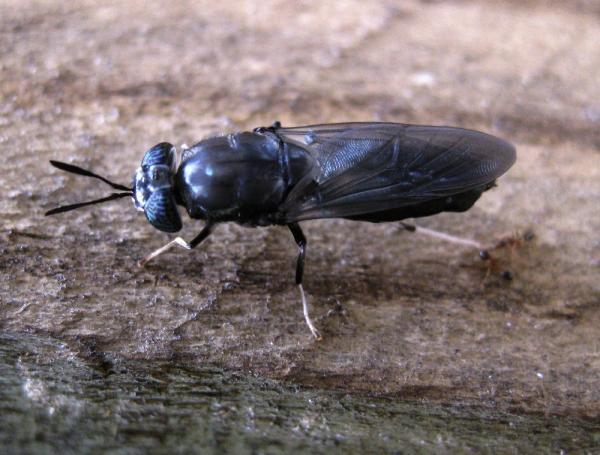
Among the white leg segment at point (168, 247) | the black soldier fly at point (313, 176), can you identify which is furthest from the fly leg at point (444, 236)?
the white leg segment at point (168, 247)

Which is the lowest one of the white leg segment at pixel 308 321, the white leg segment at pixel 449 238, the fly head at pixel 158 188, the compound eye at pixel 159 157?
the white leg segment at pixel 308 321

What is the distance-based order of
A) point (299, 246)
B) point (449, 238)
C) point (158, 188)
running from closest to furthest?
1. point (158, 188)
2. point (299, 246)
3. point (449, 238)

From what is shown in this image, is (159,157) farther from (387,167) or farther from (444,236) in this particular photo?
(444,236)

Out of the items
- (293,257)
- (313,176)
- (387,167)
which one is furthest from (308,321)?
(387,167)

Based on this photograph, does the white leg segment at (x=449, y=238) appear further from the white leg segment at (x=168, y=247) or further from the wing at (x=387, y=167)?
the white leg segment at (x=168, y=247)

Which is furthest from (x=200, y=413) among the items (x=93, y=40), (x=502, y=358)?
(x=93, y=40)

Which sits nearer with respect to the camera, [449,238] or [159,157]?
[159,157]

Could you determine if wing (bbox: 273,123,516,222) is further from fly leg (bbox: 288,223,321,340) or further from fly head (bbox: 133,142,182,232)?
fly head (bbox: 133,142,182,232)

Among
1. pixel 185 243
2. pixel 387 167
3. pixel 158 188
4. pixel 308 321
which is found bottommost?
pixel 308 321
